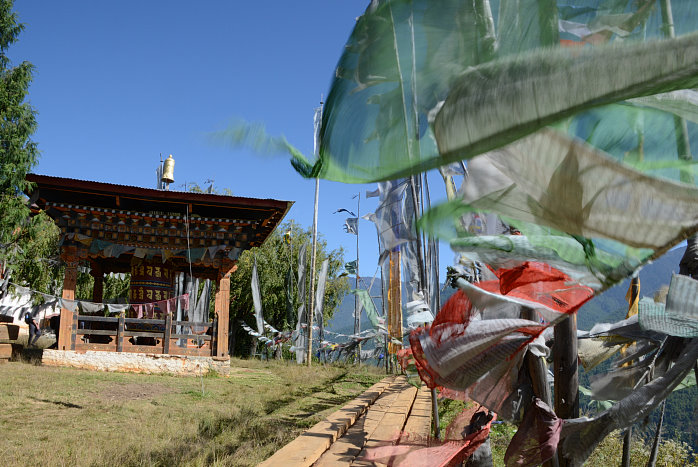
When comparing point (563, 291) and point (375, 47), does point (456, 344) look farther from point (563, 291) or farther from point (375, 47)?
point (375, 47)

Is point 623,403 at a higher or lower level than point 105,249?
lower

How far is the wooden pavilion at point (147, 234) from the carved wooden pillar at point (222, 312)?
0.02m

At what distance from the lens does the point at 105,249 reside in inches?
470

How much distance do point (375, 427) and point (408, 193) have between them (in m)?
2.33

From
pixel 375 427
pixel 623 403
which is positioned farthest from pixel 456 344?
pixel 375 427

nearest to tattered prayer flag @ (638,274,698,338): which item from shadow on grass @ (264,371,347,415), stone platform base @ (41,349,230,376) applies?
shadow on grass @ (264,371,347,415)

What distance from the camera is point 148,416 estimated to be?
682cm

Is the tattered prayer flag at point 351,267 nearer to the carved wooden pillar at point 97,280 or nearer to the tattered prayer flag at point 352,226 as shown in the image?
the tattered prayer flag at point 352,226

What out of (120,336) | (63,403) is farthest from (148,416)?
(120,336)

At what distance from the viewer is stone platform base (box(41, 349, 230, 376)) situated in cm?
1111

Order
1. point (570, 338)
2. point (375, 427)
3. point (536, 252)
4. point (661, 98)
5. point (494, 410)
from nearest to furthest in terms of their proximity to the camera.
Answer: point (661, 98), point (536, 252), point (570, 338), point (494, 410), point (375, 427)

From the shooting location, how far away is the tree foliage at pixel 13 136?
16.4 meters

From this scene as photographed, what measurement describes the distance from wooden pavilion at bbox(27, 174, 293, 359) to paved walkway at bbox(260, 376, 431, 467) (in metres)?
6.58

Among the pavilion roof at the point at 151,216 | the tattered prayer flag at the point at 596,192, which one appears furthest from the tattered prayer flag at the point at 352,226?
the tattered prayer flag at the point at 596,192
